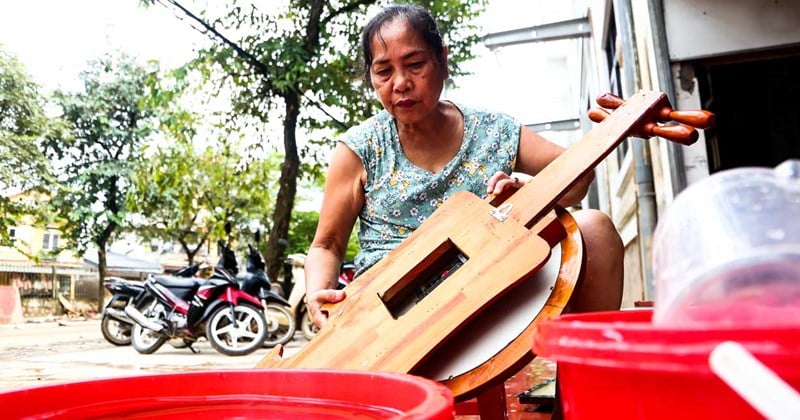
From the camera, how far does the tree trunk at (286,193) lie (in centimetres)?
847

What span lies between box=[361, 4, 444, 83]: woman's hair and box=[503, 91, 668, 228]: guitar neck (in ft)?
2.18

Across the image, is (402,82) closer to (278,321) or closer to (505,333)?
(505,333)

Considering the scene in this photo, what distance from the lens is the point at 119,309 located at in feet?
25.0

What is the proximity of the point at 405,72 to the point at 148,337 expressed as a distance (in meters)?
6.23

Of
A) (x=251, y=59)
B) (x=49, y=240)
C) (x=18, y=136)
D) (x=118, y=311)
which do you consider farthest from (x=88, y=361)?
(x=49, y=240)

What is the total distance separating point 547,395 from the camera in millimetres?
1964

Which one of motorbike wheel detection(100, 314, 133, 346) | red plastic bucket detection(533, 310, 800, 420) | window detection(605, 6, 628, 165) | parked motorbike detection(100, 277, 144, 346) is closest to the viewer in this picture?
red plastic bucket detection(533, 310, 800, 420)

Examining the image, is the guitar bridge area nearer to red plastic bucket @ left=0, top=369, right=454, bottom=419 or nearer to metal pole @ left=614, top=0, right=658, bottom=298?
red plastic bucket @ left=0, top=369, right=454, bottom=419

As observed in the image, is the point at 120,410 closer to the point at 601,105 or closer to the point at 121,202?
the point at 601,105

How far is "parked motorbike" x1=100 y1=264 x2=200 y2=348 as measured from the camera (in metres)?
7.40

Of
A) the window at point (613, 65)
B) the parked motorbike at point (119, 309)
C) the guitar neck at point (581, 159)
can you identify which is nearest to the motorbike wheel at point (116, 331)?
the parked motorbike at point (119, 309)

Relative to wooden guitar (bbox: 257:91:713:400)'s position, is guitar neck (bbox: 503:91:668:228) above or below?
above

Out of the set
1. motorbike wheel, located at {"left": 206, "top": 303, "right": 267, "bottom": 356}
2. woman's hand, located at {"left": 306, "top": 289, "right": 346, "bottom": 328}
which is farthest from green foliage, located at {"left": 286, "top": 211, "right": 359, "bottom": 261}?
woman's hand, located at {"left": 306, "top": 289, "right": 346, "bottom": 328}

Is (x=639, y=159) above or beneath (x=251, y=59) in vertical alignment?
beneath
